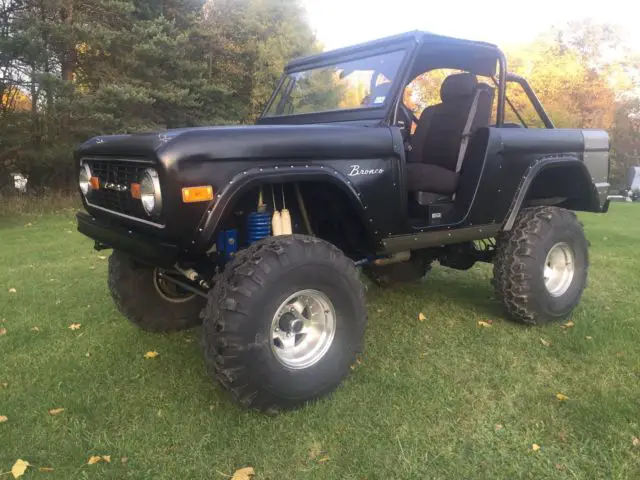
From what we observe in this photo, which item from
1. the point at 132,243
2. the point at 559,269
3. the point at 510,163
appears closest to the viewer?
the point at 132,243

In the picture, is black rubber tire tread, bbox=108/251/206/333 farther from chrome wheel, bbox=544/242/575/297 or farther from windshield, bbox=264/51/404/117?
chrome wheel, bbox=544/242/575/297

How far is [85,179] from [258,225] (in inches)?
50.1

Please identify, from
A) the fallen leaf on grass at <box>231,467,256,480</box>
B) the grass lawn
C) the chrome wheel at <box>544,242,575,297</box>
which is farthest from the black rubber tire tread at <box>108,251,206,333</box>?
the chrome wheel at <box>544,242,575,297</box>

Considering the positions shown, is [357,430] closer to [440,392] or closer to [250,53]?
[440,392]

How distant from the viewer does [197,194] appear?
104 inches

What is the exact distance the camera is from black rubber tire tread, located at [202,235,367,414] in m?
2.69

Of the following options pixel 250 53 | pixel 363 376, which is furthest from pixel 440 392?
pixel 250 53

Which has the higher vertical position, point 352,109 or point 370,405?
point 352,109

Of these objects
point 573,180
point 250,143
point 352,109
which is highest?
point 352,109

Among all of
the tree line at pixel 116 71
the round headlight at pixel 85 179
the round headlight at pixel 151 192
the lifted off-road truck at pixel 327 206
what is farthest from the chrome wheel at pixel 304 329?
the tree line at pixel 116 71

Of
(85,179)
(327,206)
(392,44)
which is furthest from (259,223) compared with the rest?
(392,44)

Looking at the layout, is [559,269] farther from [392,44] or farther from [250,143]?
[250,143]

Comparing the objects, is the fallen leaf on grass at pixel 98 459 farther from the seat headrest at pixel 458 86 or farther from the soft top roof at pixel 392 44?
the seat headrest at pixel 458 86

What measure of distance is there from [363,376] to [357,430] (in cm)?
63
